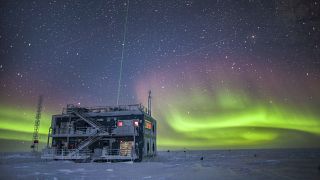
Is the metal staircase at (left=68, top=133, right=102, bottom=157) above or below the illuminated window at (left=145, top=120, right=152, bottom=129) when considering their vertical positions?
below

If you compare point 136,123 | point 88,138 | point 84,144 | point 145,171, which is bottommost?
point 145,171

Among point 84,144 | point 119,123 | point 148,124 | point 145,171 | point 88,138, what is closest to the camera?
point 145,171

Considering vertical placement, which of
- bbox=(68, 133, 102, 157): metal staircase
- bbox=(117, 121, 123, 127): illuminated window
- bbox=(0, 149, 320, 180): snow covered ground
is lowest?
bbox=(0, 149, 320, 180): snow covered ground

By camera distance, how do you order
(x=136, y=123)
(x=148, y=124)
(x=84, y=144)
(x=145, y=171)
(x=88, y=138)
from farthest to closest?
(x=148, y=124) → (x=136, y=123) → (x=88, y=138) → (x=84, y=144) → (x=145, y=171)

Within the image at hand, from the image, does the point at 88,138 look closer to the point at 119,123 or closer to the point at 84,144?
the point at 84,144

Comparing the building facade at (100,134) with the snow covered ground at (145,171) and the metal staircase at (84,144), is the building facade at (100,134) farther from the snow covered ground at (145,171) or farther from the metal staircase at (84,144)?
the snow covered ground at (145,171)

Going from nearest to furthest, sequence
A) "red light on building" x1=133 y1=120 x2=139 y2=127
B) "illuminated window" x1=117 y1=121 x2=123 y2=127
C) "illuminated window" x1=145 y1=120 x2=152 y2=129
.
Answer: "red light on building" x1=133 y1=120 x2=139 y2=127 < "illuminated window" x1=117 y1=121 x2=123 y2=127 < "illuminated window" x1=145 y1=120 x2=152 y2=129

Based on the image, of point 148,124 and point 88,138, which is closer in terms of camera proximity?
point 88,138

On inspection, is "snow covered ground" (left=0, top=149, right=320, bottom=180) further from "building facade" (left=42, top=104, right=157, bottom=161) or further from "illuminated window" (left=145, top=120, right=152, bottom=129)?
"illuminated window" (left=145, top=120, right=152, bottom=129)

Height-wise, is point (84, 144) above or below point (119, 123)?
below

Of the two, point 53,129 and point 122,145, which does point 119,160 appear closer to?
point 122,145

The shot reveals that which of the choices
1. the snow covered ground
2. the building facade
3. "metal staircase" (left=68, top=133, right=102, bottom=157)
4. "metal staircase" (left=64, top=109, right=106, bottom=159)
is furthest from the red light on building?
the snow covered ground

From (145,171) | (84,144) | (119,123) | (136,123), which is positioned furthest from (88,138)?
(145,171)

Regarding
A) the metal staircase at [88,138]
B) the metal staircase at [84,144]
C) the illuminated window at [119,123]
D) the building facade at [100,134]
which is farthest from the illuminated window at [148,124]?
the metal staircase at [84,144]
